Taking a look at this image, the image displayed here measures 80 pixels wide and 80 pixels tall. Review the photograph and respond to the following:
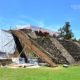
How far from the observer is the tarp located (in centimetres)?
2884

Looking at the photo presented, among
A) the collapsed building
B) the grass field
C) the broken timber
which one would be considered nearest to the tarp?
the collapsed building

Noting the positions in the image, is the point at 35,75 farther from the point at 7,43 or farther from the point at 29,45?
the point at 7,43

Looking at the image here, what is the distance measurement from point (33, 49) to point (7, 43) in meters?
2.62

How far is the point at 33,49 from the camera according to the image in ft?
95.9

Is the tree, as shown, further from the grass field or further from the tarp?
the grass field

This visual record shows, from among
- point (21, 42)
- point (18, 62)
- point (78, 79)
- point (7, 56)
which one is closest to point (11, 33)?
point (21, 42)

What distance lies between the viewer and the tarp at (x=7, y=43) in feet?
94.6

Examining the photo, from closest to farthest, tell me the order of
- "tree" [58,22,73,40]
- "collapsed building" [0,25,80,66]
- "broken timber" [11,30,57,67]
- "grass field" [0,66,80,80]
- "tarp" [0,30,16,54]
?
1. "grass field" [0,66,80,80]
2. "broken timber" [11,30,57,67]
3. "collapsed building" [0,25,80,66]
4. "tarp" [0,30,16,54]
5. "tree" [58,22,73,40]

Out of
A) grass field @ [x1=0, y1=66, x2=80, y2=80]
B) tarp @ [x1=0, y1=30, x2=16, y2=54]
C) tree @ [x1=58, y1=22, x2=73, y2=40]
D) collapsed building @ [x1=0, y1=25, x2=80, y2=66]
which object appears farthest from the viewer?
tree @ [x1=58, y1=22, x2=73, y2=40]

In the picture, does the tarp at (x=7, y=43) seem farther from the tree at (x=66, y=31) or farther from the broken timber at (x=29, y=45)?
the tree at (x=66, y=31)

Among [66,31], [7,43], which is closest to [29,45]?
[7,43]

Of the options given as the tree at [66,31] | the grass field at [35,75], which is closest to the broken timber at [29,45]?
the grass field at [35,75]

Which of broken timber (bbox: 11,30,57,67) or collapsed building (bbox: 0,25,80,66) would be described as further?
collapsed building (bbox: 0,25,80,66)

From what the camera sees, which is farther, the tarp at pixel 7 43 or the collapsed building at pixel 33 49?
the tarp at pixel 7 43
